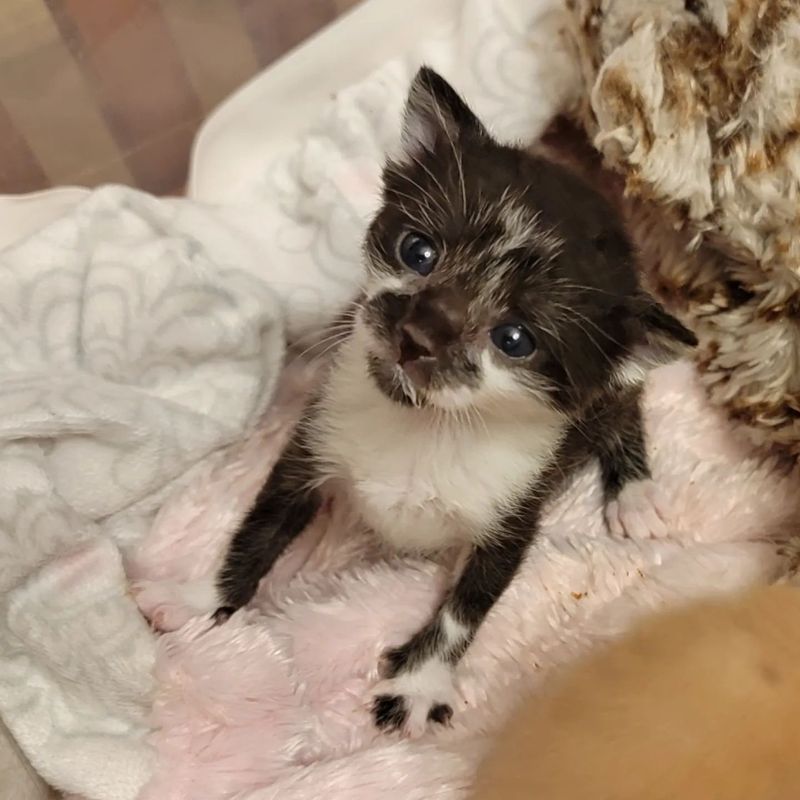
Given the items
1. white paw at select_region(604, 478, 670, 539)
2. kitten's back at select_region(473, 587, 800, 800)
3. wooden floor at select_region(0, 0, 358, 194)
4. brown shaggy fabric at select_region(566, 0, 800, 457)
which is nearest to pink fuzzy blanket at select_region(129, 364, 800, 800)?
white paw at select_region(604, 478, 670, 539)

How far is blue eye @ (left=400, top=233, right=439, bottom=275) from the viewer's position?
96 centimetres

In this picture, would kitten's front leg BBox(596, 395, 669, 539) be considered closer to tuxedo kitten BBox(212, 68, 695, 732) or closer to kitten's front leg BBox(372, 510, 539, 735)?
tuxedo kitten BBox(212, 68, 695, 732)

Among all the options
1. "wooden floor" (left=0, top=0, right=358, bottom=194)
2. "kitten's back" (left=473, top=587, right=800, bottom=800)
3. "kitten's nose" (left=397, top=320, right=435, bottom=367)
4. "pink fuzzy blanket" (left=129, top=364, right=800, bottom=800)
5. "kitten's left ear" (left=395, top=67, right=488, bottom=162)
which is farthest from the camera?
"wooden floor" (left=0, top=0, right=358, bottom=194)

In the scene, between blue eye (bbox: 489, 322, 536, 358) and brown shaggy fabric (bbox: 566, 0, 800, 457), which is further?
brown shaggy fabric (bbox: 566, 0, 800, 457)

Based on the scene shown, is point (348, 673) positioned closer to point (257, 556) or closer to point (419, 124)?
point (257, 556)

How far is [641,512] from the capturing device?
4.25ft

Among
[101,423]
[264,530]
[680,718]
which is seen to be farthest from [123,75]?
[680,718]

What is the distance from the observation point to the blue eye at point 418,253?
3.15ft

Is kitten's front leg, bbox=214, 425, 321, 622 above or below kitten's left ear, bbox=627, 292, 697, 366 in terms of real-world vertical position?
below

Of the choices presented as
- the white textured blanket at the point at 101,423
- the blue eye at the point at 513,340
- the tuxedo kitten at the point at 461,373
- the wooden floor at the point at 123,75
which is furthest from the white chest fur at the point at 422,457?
the wooden floor at the point at 123,75

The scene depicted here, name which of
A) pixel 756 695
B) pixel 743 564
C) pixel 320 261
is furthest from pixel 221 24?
pixel 756 695

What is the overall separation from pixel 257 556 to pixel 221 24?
77 centimetres

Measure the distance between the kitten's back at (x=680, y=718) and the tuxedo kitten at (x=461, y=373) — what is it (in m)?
0.24

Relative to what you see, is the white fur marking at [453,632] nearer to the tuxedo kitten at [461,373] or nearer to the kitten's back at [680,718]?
the tuxedo kitten at [461,373]
